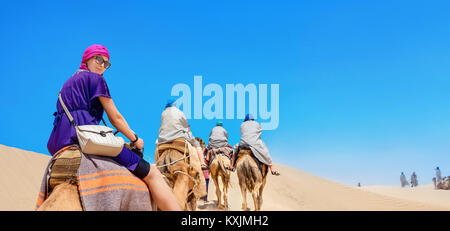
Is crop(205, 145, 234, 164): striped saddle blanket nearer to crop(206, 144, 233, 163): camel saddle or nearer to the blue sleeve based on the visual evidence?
crop(206, 144, 233, 163): camel saddle

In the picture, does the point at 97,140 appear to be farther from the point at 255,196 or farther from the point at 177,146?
the point at 255,196

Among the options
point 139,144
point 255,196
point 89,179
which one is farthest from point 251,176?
point 89,179

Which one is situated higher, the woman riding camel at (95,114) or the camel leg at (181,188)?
the woman riding camel at (95,114)

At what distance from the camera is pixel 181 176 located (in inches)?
260

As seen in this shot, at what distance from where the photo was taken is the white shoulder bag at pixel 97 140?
2.94 meters

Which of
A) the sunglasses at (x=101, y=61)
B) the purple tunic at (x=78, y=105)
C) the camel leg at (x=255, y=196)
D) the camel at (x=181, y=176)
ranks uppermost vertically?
the sunglasses at (x=101, y=61)

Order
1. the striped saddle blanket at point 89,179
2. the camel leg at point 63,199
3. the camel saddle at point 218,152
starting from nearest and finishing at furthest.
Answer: the camel leg at point 63,199, the striped saddle blanket at point 89,179, the camel saddle at point 218,152

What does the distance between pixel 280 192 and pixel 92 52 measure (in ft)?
70.3

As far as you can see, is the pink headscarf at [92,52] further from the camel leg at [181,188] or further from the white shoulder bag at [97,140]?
the camel leg at [181,188]

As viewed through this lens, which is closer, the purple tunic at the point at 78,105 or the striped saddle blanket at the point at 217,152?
the purple tunic at the point at 78,105

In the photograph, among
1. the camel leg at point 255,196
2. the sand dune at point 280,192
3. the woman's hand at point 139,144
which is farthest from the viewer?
the sand dune at point 280,192

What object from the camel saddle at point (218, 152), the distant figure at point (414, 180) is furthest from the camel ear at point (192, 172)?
the distant figure at point (414, 180)

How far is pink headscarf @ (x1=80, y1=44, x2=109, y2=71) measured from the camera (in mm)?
3453
